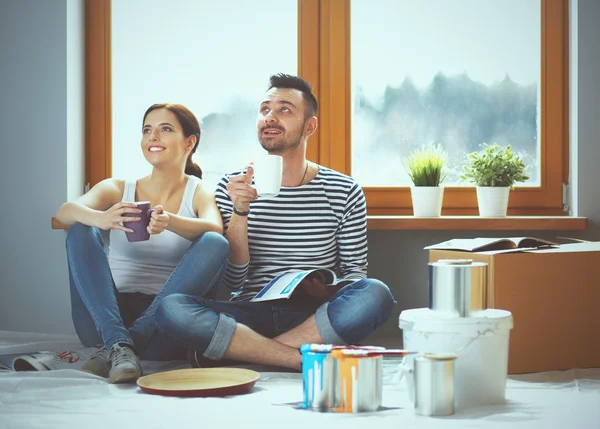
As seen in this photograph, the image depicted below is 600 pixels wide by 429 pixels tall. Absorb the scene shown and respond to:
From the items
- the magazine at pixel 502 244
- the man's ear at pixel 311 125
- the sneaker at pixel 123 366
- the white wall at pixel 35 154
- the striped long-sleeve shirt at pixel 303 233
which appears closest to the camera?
the sneaker at pixel 123 366

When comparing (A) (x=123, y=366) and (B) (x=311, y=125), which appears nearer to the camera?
(A) (x=123, y=366)

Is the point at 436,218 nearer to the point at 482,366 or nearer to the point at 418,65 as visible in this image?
the point at 418,65

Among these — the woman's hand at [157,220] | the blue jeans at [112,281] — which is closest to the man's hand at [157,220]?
→ the woman's hand at [157,220]

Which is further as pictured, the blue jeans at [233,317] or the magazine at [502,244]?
the magazine at [502,244]

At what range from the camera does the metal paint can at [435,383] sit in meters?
1.40

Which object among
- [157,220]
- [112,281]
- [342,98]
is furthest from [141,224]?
[342,98]

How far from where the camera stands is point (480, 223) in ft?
7.98

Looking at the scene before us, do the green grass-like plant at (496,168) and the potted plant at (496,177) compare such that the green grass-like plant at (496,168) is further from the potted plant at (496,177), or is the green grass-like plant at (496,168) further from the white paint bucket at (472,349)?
the white paint bucket at (472,349)

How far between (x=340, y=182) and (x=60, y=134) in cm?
108

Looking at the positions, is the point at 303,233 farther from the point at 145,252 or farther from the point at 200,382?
the point at 200,382

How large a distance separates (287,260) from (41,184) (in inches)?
40.9

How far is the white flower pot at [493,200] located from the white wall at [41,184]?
120mm

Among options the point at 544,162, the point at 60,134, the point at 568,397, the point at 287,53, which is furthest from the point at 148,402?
the point at 544,162

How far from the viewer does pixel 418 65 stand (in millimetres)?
2629
